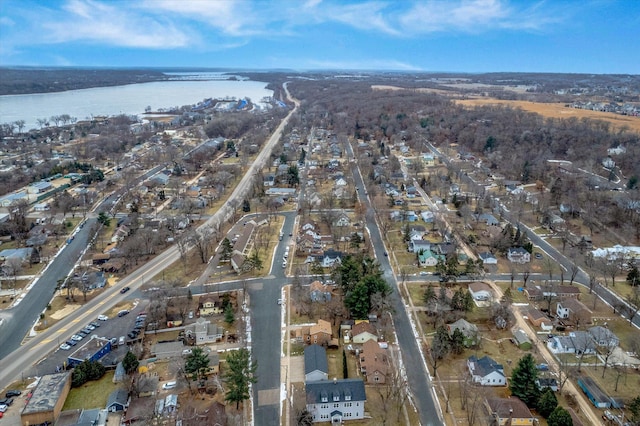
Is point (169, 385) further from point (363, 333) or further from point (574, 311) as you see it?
point (574, 311)

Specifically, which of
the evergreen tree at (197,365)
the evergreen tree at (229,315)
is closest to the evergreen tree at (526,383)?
the evergreen tree at (197,365)

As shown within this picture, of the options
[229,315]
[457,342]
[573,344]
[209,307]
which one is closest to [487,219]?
[573,344]

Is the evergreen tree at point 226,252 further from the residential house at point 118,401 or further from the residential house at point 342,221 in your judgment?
the residential house at point 118,401

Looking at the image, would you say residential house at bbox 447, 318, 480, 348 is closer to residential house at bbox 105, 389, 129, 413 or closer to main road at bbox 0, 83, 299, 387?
residential house at bbox 105, 389, 129, 413

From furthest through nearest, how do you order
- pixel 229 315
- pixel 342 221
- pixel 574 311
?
1. pixel 342 221
2. pixel 574 311
3. pixel 229 315

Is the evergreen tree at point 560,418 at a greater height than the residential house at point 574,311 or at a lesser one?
greater

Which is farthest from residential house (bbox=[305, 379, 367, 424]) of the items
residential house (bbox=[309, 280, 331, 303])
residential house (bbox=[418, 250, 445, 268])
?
residential house (bbox=[418, 250, 445, 268])

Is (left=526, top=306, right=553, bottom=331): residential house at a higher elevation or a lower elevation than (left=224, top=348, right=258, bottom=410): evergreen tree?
lower
